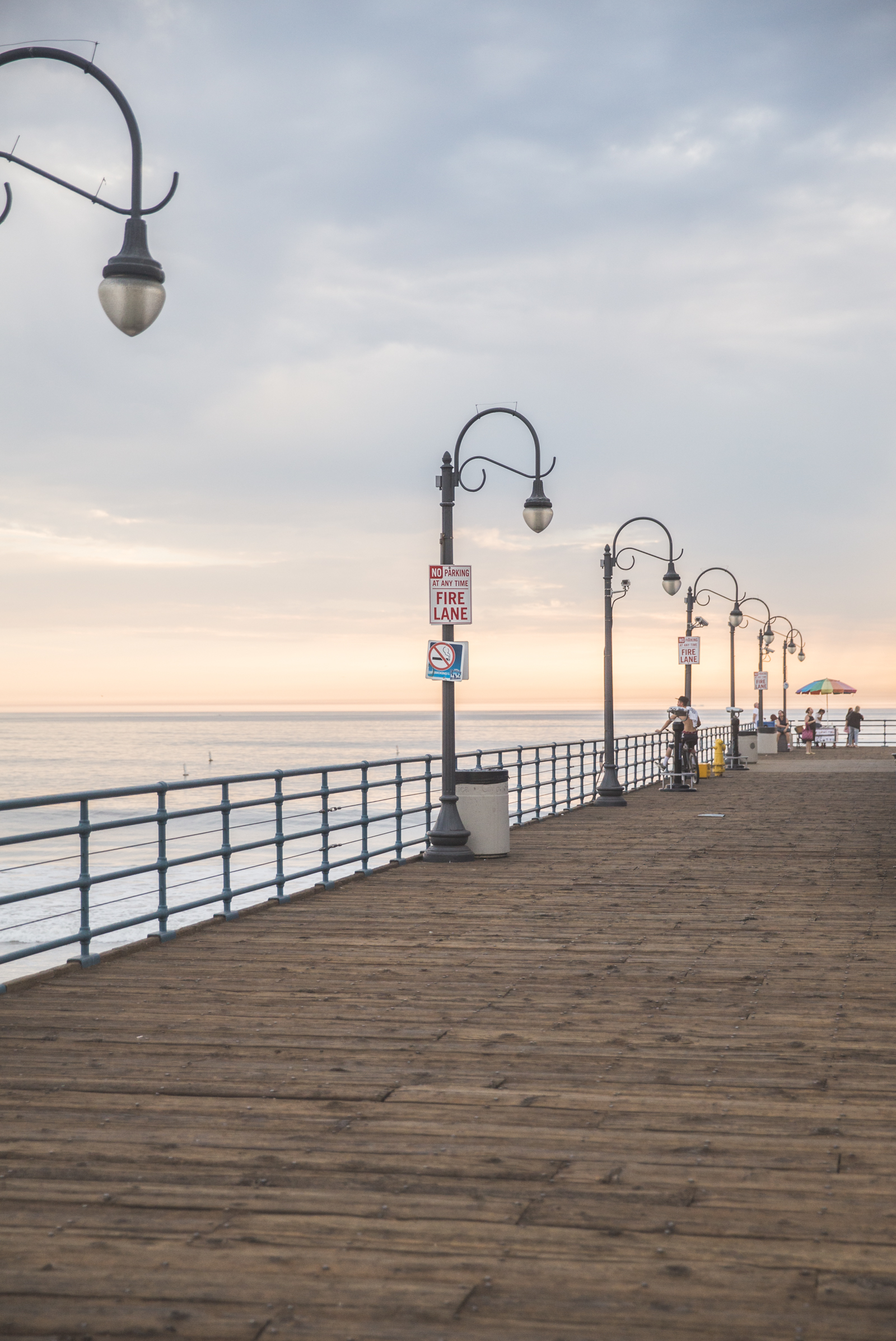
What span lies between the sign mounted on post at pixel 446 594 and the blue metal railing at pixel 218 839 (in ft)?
5.75

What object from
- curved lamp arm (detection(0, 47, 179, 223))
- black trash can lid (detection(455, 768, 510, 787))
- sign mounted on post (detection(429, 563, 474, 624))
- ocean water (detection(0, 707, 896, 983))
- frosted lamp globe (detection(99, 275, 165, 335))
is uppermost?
curved lamp arm (detection(0, 47, 179, 223))

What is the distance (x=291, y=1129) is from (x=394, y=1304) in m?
1.75

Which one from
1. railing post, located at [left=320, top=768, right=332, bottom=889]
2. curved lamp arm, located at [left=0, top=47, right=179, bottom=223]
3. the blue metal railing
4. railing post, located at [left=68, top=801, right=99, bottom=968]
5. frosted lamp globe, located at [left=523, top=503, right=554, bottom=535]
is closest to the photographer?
curved lamp arm, located at [left=0, top=47, right=179, bottom=223]

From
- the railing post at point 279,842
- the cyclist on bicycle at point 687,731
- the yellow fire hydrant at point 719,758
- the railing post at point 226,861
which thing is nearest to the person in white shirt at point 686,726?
the cyclist on bicycle at point 687,731

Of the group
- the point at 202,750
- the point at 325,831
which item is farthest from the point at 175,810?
Result: the point at 202,750

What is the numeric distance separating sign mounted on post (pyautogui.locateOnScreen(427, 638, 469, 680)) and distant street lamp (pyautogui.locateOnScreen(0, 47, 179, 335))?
29.0 ft

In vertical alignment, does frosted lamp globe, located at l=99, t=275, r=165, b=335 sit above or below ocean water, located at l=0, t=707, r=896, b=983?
above

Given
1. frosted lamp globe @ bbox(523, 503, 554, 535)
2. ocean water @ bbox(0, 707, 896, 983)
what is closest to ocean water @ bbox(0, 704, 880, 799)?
ocean water @ bbox(0, 707, 896, 983)

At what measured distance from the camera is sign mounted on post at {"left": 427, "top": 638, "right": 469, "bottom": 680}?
1577 cm

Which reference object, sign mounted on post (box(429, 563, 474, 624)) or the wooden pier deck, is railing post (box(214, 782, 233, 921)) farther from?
sign mounted on post (box(429, 563, 474, 624))

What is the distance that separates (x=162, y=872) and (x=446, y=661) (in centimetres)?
611

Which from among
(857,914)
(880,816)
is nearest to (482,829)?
(857,914)

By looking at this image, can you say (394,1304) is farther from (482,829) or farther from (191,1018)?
(482,829)

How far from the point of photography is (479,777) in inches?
634
